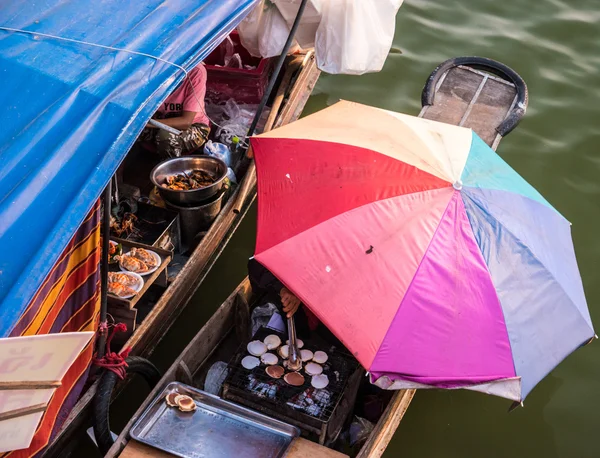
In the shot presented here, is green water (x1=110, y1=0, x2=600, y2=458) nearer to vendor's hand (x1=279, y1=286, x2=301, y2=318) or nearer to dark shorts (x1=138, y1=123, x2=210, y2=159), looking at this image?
dark shorts (x1=138, y1=123, x2=210, y2=159)

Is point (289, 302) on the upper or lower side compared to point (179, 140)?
lower

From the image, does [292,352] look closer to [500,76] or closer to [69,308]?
[69,308]

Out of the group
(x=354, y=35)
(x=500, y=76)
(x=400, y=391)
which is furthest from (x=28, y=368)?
(x=500, y=76)

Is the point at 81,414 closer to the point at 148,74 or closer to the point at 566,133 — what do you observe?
the point at 148,74

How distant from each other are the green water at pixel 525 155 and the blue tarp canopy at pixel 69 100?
222 centimetres

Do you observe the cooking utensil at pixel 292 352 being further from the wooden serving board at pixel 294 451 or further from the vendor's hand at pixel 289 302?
the wooden serving board at pixel 294 451

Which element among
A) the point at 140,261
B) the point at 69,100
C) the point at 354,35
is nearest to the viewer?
the point at 69,100

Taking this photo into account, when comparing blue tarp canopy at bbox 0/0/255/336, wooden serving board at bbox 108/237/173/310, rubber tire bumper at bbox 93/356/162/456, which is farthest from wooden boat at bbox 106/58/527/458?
blue tarp canopy at bbox 0/0/255/336

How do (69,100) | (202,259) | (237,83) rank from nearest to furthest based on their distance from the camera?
(69,100)
(202,259)
(237,83)

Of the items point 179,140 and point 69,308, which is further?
point 179,140

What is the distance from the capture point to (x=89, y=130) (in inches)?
129

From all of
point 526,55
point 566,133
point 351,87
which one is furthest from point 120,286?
point 526,55

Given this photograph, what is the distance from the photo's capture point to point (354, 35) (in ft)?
18.4

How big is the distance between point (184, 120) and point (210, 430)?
2.65m
